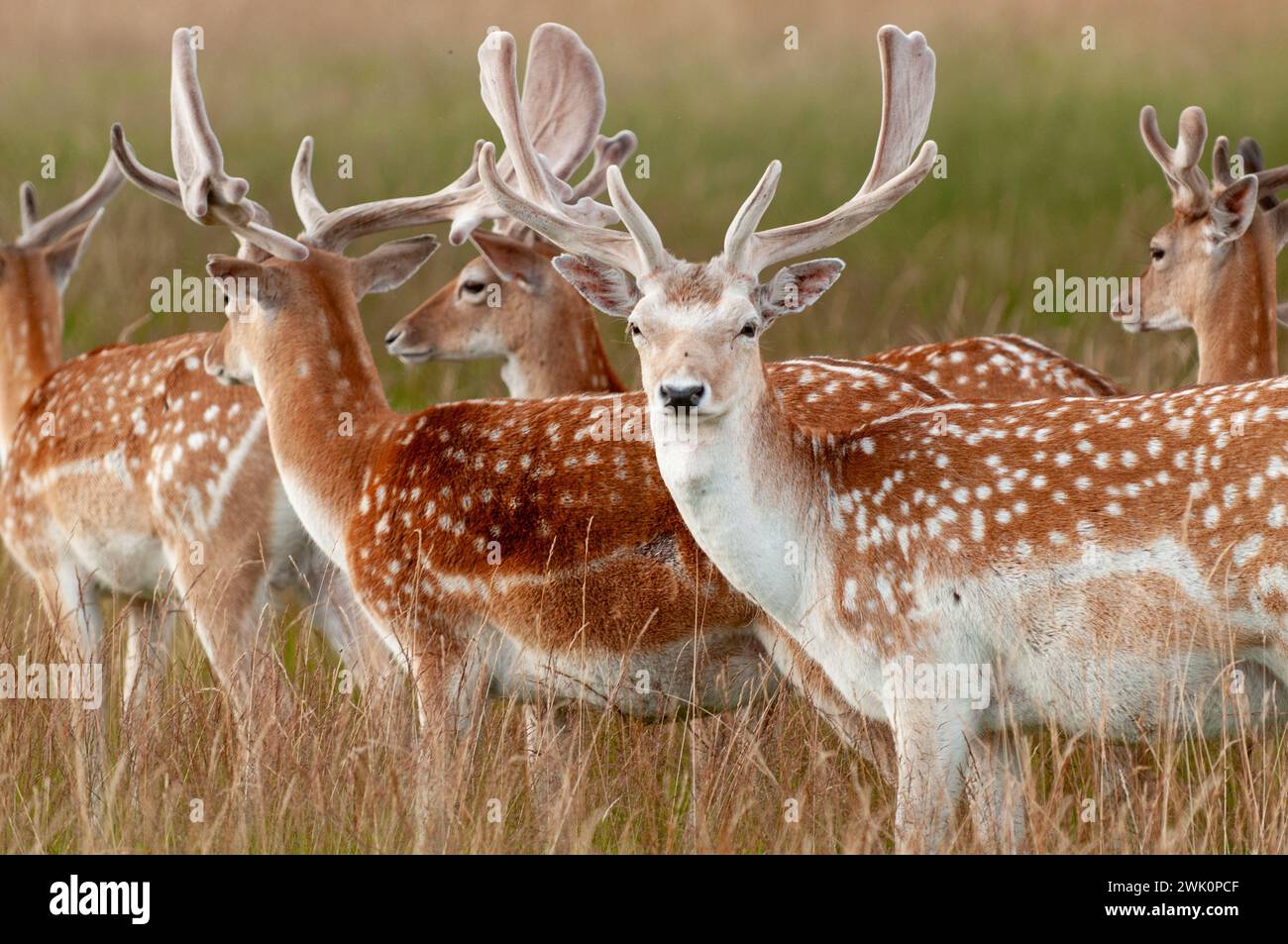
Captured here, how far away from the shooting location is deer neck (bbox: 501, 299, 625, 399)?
7098 mm

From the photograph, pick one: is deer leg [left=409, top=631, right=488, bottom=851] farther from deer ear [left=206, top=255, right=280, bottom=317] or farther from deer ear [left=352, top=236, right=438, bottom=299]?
deer ear [left=352, top=236, right=438, bottom=299]

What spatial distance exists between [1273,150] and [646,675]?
12352mm

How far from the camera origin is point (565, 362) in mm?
7098

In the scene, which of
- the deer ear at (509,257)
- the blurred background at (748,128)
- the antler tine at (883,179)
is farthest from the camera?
the blurred background at (748,128)

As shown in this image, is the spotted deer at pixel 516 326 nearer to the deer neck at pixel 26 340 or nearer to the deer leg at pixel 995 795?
the deer neck at pixel 26 340

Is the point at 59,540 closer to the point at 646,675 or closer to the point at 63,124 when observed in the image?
the point at 646,675

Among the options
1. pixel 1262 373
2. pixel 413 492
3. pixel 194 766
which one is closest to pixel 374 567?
pixel 413 492

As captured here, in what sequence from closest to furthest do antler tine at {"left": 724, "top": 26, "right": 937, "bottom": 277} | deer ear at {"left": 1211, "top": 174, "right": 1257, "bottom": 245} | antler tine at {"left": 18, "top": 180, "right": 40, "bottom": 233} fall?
antler tine at {"left": 724, "top": 26, "right": 937, "bottom": 277}
deer ear at {"left": 1211, "top": 174, "right": 1257, "bottom": 245}
antler tine at {"left": 18, "top": 180, "right": 40, "bottom": 233}

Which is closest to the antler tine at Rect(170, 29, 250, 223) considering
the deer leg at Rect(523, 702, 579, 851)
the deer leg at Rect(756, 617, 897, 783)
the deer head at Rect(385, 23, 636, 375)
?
the deer head at Rect(385, 23, 636, 375)

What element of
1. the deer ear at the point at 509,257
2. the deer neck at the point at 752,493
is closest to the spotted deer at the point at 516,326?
the deer ear at the point at 509,257

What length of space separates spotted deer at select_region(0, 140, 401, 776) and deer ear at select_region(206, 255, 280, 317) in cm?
69

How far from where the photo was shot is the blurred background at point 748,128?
12.0 m

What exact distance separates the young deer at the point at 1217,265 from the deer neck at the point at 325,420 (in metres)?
2.68

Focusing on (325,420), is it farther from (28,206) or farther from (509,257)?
(28,206)
